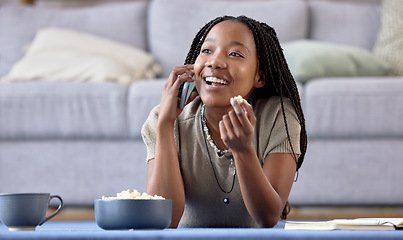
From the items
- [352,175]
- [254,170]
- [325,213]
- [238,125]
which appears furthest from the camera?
[325,213]

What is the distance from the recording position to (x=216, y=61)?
44.2 inches

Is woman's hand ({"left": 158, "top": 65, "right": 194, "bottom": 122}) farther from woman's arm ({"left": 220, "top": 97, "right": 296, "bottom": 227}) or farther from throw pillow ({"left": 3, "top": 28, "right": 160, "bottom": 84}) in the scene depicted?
throw pillow ({"left": 3, "top": 28, "right": 160, "bottom": 84})

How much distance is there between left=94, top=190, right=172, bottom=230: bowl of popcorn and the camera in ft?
2.41

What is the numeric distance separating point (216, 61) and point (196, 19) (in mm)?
1498

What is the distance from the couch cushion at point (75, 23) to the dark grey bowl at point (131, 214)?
1978 mm

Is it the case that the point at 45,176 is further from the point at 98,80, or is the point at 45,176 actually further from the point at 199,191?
the point at 199,191

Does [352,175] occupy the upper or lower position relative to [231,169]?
lower

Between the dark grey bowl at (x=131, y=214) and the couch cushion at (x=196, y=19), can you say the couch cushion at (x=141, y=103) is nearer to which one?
the couch cushion at (x=196, y=19)

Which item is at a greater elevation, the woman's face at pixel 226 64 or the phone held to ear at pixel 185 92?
the woman's face at pixel 226 64

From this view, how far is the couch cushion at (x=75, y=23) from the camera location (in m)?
2.64

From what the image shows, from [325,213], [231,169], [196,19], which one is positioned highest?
[196,19]

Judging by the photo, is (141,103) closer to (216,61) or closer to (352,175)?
(352,175)

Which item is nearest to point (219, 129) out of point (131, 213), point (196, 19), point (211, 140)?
point (211, 140)

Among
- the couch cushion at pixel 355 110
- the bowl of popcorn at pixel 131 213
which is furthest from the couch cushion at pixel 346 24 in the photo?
the bowl of popcorn at pixel 131 213
